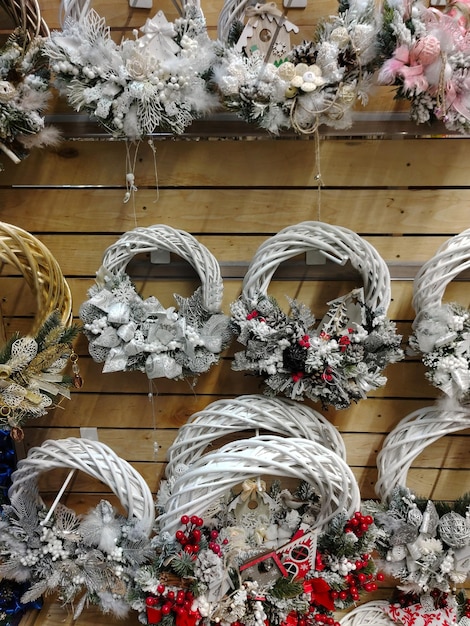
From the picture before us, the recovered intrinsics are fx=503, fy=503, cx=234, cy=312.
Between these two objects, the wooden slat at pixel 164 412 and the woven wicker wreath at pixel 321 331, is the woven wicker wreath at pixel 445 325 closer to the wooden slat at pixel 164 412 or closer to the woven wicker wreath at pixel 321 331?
the woven wicker wreath at pixel 321 331

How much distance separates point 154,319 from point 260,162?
48 centimetres

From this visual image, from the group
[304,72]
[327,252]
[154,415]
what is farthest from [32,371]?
[304,72]

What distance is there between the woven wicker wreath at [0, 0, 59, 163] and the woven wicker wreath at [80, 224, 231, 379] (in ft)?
1.11

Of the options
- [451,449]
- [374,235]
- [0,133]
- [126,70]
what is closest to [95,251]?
[0,133]

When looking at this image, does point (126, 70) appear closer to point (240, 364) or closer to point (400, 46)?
point (400, 46)

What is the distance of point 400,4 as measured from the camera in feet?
3.47

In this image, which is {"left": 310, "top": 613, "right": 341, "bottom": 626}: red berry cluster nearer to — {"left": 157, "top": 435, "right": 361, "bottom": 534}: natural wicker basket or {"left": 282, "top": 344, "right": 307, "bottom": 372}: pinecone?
{"left": 157, "top": 435, "right": 361, "bottom": 534}: natural wicker basket

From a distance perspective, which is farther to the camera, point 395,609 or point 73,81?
point 395,609

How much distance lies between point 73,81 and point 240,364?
0.73 m

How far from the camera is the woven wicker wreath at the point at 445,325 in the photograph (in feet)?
3.80

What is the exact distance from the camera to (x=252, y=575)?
1.19 metres

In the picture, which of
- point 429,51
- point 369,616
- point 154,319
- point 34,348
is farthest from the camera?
point 369,616

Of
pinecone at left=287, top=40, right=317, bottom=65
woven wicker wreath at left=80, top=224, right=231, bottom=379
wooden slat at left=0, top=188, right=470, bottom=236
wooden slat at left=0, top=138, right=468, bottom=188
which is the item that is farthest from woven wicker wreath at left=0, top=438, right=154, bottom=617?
pinecone at left=287, top=40, right=317, bottom=65

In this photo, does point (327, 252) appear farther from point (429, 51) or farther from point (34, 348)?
point (34, 348)
